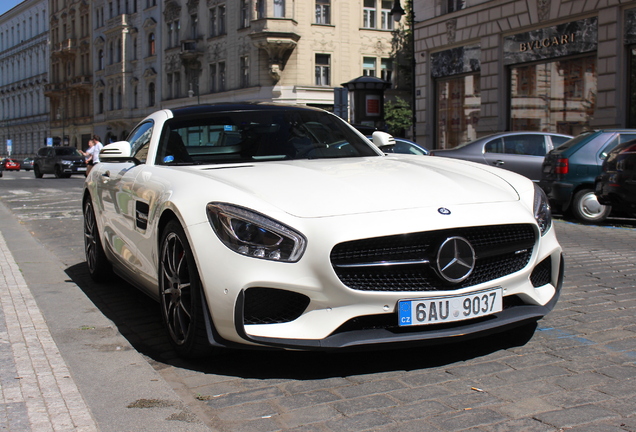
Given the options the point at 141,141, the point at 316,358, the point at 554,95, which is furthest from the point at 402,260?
the point at 554,95

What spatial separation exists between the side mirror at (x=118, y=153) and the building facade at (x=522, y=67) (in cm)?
1749

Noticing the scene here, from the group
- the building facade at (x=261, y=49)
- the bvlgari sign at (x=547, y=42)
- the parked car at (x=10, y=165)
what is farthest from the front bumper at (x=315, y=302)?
the parked car at (x=10, y=165)

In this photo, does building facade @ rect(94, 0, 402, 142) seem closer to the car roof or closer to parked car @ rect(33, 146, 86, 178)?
parked car @ rect(33, 146, 86, 178)

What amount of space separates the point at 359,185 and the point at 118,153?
2.16 metres

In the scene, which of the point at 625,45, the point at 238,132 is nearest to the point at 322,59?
the point at 625,45

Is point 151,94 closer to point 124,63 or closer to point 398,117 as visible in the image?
point 124,63

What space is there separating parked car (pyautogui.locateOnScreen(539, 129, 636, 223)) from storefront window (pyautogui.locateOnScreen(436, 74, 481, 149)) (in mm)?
13813

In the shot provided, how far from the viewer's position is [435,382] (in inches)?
142

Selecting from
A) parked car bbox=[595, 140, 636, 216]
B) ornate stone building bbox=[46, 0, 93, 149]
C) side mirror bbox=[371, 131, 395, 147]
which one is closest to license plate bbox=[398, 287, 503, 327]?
side mirror bbox=[371, 131, 395, 147]

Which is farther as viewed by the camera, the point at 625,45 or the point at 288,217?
the point at 625,45

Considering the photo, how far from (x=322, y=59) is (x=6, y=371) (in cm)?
4255

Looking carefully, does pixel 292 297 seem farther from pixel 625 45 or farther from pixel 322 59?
pixel 322 59

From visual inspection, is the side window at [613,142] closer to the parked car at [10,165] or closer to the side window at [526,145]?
the side window at [526,145]

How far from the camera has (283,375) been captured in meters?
3.80
